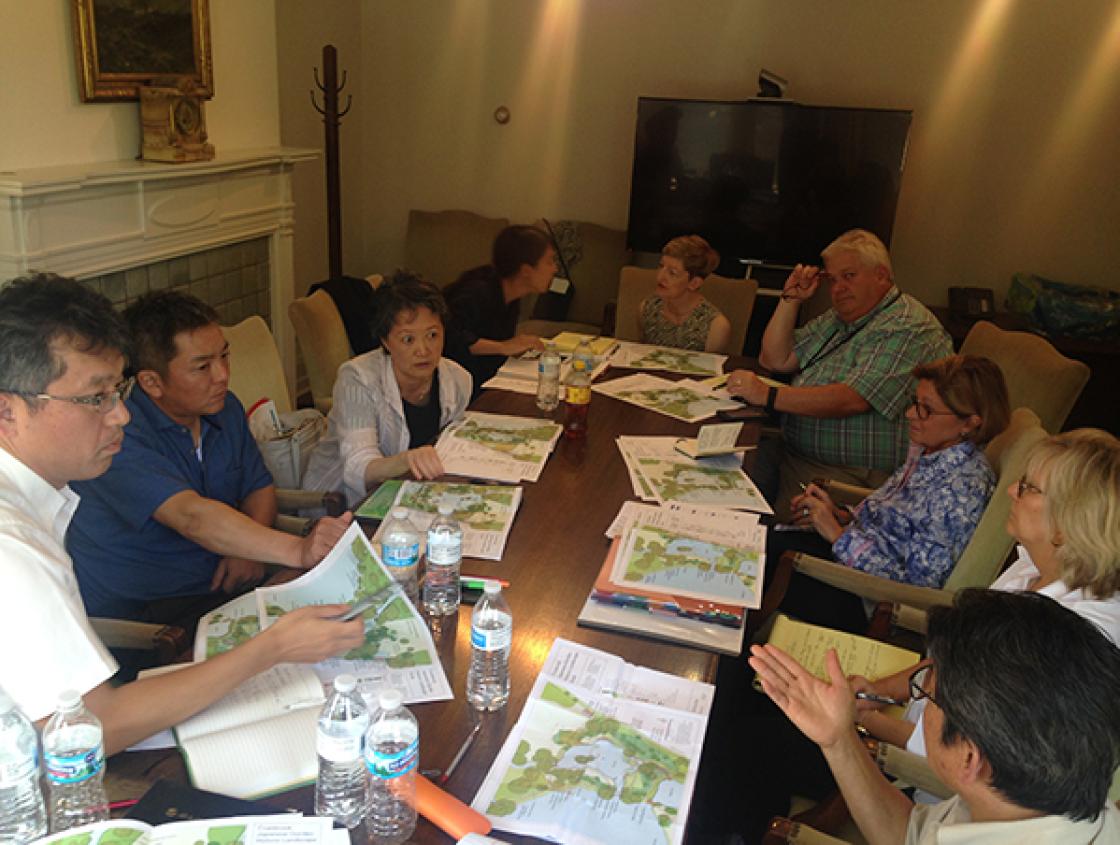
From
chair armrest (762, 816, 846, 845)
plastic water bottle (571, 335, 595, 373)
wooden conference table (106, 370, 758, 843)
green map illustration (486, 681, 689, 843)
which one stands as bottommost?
chair armrest (762, 816, 846, 845)

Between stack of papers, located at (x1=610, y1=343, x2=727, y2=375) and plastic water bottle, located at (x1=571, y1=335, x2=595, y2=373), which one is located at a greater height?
plastic water bottle, located at (x1=571, y1=335, x2=595, y2=373)

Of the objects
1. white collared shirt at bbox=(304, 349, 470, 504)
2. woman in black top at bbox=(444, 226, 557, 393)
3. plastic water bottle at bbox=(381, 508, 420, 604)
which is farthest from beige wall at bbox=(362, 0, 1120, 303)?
plastic water bottle at bbox=(381, 508, 420, 604)

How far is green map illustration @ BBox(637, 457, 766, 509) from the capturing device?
2215mm

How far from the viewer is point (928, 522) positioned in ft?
7.30

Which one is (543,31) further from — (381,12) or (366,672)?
(366,672)

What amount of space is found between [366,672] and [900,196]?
4.46 metres

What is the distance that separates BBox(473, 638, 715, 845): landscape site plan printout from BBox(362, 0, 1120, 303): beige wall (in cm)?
423

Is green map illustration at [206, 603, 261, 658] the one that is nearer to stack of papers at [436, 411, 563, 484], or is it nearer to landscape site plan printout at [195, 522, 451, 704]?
landscape site plan printout at [195, 522, 451, 704]

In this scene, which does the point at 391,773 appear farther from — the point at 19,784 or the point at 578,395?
the point at 578,395

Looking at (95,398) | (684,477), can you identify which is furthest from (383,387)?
(95,398)

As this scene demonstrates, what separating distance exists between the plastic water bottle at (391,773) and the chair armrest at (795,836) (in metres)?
0.55

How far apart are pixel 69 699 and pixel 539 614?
0.79 metres

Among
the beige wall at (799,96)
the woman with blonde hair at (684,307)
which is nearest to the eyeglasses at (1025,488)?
the woman with blonde hair at (684,307)

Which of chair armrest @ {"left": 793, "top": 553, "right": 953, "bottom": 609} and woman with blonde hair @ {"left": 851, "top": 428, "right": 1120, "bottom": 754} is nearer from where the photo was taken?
woman with blonde hair @ {"left": 851, "top": 428, "right": 1120, "bottom": 754}
